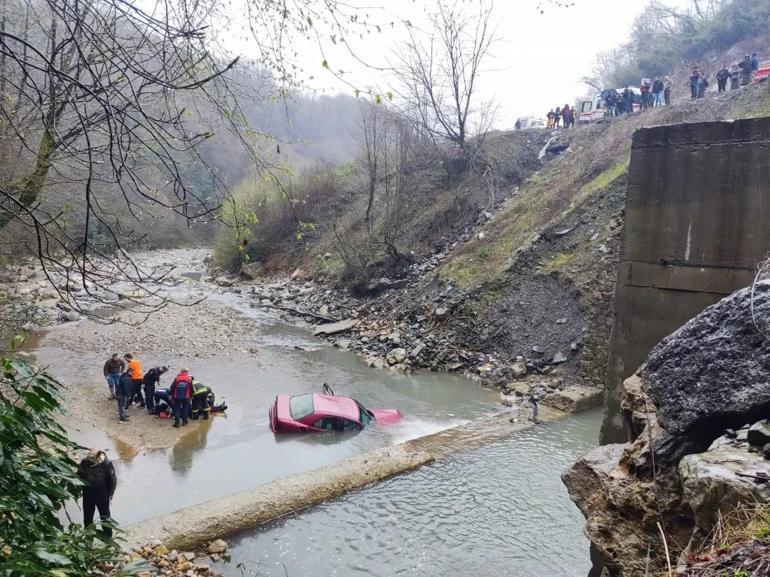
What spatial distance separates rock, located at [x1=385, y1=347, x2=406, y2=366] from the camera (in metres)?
18.6

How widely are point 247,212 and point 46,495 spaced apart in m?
2.34

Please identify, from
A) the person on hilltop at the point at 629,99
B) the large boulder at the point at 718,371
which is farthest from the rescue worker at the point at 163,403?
the person on hilltop at the point at 629,99

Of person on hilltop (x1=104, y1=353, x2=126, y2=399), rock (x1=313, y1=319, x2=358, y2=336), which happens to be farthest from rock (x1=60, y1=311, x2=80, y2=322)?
person on hilltop (x1=104, y1=353, x2=126, y2=399)

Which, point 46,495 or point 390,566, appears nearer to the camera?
point 46,495

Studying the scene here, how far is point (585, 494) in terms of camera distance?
16.9 ft

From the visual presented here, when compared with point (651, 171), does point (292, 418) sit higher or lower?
lower

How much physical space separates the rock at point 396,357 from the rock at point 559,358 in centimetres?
475

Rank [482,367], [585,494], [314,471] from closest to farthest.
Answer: [585,494], [314,471], [482,367]

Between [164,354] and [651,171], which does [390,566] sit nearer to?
[651,171]

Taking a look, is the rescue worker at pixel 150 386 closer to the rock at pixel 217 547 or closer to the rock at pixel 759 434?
the rock at pixel 217 547

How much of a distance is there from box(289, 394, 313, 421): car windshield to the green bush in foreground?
311 inches

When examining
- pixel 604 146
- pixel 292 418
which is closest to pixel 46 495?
pixel 292 418

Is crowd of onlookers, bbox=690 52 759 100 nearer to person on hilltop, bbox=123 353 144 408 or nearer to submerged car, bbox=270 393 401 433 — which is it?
submerged car, bbox=270 393 401 433

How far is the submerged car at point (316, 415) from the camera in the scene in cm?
1174
